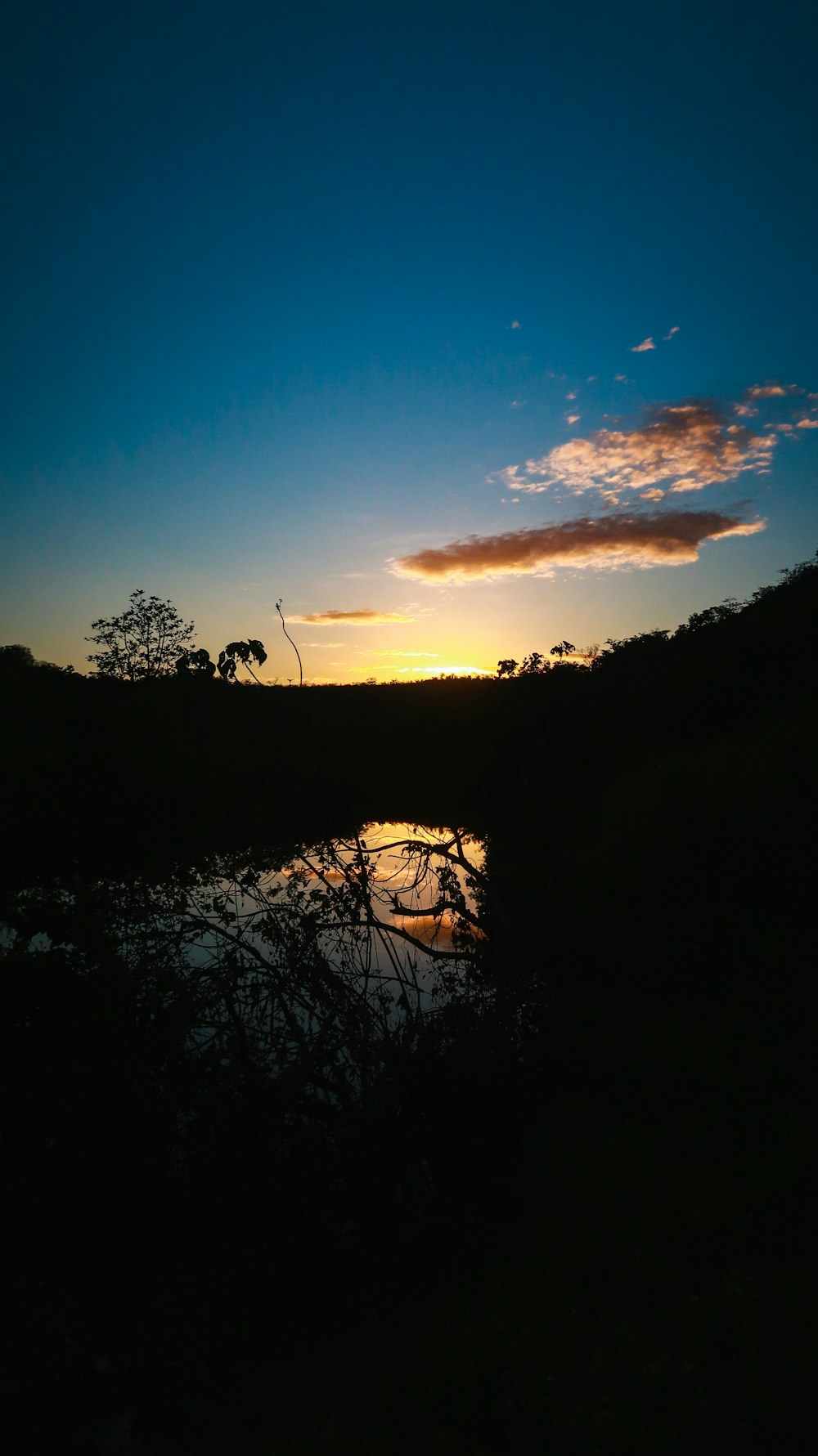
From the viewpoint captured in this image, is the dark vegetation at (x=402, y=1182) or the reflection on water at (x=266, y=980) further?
the reflection on water at (x=266, y=980)

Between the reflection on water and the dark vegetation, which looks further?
the reflection on water

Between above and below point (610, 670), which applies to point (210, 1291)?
below

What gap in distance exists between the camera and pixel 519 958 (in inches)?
383

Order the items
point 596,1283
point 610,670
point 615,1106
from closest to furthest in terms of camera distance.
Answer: point 596,1283 → point 615,1106 → point 610,670

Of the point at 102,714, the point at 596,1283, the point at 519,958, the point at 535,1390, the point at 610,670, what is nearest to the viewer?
the point at 535,1390

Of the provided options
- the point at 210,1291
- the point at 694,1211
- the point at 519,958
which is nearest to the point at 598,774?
the point at 519,958

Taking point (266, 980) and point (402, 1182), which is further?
point (266, 980)

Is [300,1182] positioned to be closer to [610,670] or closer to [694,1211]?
[694,1211]

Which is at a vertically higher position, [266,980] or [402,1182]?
[266,980]

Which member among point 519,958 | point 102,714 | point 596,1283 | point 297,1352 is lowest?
point 297,1352

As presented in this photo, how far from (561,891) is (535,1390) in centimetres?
976

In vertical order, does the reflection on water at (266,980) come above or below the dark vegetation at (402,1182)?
above

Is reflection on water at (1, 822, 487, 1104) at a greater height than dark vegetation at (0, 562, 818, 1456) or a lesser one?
greater

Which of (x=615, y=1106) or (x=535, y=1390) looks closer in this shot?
(x=535, y=1390)
